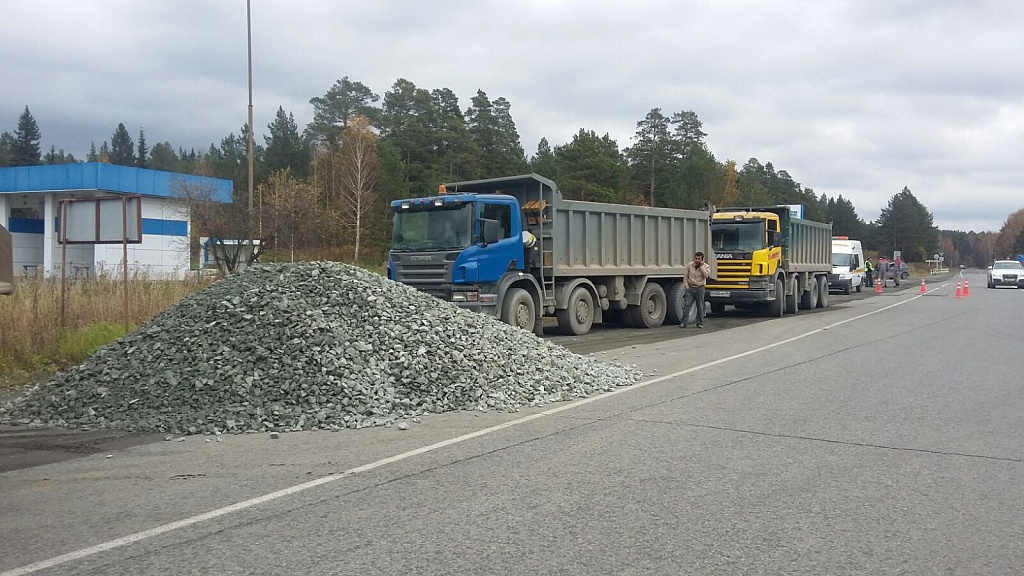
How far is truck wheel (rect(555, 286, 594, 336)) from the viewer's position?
17.8m

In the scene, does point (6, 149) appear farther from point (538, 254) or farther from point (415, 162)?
point (538, 254)

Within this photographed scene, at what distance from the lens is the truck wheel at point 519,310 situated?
628 inches

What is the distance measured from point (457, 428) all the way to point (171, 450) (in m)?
2.60

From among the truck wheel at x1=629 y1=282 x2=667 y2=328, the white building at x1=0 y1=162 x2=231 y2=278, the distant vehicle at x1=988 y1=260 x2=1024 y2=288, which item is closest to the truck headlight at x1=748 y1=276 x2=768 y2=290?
the truck wheel at x1=629 y1=282 x2=667 y2=328

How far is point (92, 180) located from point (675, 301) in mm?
33725

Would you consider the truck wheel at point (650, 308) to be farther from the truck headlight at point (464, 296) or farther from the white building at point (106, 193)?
the white building at point (106, 193)

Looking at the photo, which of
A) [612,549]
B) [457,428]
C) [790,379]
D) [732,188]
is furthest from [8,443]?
[732,188]

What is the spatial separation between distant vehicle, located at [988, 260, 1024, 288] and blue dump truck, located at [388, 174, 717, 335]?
3593 centimetres

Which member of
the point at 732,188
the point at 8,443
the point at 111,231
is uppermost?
the point at 732,188

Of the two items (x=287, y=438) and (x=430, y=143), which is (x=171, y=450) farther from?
(x=430, y=143)

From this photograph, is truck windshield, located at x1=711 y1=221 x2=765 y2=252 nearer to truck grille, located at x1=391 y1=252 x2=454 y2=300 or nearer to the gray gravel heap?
truck grille, located at x1=391 y1=252 x2=454 y2=300

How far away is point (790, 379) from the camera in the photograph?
10930 mm

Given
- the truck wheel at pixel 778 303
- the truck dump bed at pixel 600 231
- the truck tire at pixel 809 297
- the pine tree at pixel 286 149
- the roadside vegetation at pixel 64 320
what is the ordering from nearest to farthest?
1. the roadside vegetation at pixel 64 320
2. the truck dump bed at pixel 600 231
3. the truck wheel at pixel 778 303
4. the truck tire at pixel 809 297
5. the pine tree at pixel 286 149

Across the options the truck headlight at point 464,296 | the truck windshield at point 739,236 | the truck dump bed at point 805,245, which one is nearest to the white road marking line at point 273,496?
the truck headlight at point 464,296
